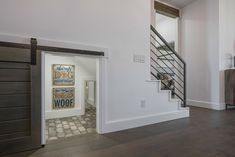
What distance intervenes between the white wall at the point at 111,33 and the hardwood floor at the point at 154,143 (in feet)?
1.17

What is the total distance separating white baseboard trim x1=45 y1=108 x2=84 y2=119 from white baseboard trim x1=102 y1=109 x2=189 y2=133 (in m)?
1.54

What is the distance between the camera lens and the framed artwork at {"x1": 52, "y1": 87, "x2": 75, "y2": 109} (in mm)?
4176

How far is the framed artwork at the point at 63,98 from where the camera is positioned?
4.18 metres

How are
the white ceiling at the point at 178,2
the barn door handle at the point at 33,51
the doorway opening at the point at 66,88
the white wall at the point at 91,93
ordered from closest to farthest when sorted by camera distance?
1. the barn door handle at the point at 33,51
2. the doorway opening at the point at 66,88
3. the white wall at the point at 91,93
4. the white ceiling at the point at 178,2

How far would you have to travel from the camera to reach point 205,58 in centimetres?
551

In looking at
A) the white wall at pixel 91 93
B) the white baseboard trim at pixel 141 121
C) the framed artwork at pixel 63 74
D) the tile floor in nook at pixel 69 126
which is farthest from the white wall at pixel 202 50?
the framed artwork at pixel 63 74

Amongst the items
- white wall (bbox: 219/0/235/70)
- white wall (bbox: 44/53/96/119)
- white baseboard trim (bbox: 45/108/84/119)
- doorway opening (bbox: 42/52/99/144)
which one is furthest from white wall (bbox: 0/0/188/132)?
white wall (bbox: 219/0/235/70)

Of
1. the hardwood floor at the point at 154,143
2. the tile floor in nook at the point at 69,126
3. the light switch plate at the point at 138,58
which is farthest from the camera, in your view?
the light switch plate at the point at 138,58

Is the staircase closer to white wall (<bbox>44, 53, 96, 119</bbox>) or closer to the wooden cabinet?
the wooden cabinet

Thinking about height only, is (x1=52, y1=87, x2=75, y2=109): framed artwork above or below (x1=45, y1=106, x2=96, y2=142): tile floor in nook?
above

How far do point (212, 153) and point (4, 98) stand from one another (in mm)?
2742

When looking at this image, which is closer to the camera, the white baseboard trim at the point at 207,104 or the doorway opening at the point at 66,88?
the doorway opening at the point at 66,88

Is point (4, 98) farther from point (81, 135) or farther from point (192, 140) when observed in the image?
point (192, 140)

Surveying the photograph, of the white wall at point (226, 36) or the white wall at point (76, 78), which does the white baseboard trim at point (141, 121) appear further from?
the white wall at point (226, 36)
